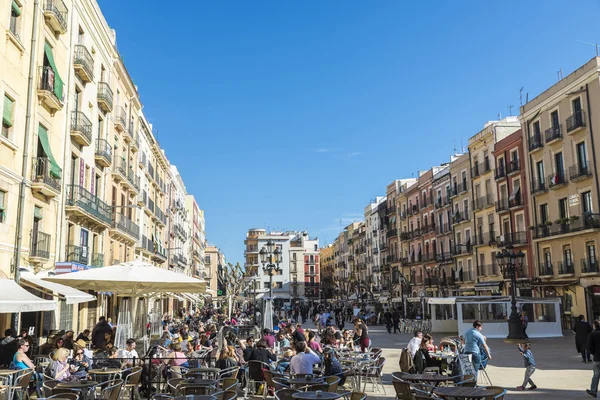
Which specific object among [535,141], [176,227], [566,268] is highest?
[535,141]

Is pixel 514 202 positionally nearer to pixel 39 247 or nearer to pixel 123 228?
pixel 123 228

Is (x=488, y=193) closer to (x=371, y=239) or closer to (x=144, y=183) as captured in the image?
(x=144, y=183)

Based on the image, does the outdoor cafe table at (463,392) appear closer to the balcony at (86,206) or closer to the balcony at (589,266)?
the balcony at (86,206)

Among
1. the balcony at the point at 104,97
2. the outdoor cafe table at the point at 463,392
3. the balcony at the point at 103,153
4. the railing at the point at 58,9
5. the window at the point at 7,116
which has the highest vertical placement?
the railing at the point at 58,9

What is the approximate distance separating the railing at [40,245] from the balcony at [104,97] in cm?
939

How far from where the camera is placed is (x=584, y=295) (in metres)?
32.0

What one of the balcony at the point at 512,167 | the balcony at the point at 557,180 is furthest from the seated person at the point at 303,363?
the balcony at the point at 512,167

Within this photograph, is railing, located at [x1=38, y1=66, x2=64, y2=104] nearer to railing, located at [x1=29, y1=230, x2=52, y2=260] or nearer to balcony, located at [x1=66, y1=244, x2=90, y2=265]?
railing, located at [x1=29, y1=230, x2=52, y2=260]

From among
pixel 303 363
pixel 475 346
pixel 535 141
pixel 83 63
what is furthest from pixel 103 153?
pixel 535 141

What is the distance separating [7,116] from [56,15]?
5.22m

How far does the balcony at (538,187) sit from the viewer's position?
36438 millimetres

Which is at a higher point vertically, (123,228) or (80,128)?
(80,128)

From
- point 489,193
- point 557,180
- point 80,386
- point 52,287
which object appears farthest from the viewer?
point 489,193

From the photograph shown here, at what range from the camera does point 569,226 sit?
1320 inches
